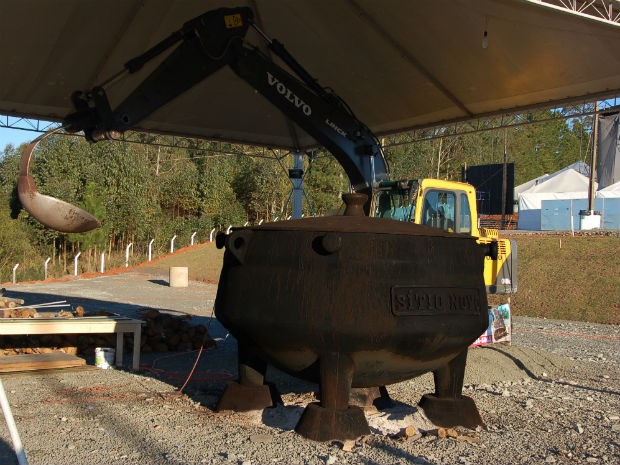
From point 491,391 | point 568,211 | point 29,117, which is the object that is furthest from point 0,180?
point 491,391

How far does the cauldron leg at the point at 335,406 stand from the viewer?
16.0 feet

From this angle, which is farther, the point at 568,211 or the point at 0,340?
the point at 568,211

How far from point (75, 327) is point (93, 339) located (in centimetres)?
147

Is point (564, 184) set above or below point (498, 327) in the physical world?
above

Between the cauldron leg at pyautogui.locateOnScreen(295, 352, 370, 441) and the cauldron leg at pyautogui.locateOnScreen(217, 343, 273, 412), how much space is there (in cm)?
89

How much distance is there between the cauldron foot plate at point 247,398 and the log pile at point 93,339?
8.89ft

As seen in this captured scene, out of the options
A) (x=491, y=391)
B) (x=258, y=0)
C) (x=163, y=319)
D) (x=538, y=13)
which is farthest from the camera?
(x=258, y=0)

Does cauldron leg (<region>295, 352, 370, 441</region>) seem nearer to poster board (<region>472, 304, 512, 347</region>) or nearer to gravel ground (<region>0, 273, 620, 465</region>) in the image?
gravel ground (<region>0, 273, 620, 465</region>)

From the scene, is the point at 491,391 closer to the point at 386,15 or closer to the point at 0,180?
the point at 386,15

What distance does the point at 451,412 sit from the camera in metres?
5.52

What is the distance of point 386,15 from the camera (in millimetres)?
10688

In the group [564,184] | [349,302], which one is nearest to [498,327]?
[349,302]

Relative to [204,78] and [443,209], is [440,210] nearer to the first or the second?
[443,209]

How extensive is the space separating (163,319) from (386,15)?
19.7 ft
